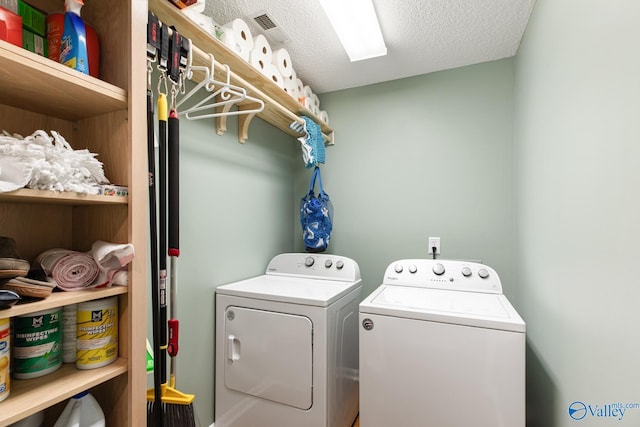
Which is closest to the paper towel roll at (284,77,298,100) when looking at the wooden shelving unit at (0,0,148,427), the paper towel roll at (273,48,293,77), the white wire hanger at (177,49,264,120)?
the paper towel roll at (273,48,293,77)

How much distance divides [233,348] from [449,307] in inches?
48.5

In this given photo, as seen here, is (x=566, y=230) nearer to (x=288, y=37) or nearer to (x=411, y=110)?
(x=411, y=110)

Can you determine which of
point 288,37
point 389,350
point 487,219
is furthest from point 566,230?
point 288,37

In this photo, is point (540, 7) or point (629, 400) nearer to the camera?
point (629, 400)

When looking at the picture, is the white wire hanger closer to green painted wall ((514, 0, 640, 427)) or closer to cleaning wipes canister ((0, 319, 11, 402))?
cleaning wipes canister ((0, 319, 11, 402))

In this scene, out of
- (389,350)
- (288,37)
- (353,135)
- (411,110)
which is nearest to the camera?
(389,350)

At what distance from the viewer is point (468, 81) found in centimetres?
225

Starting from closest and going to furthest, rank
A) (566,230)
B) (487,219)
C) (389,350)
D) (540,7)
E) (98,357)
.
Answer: (98,357) → (566,230) → (389,350) → (540,7) → (487,219)

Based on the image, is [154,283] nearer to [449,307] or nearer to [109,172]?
[109,172]

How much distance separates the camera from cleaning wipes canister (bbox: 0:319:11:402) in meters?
0.69

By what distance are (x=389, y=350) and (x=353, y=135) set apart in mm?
1817

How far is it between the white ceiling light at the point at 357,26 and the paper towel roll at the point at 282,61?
409 mm

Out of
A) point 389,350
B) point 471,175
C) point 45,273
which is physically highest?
point 471,175

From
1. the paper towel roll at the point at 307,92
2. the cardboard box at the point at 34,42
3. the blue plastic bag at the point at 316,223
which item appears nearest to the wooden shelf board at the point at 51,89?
the cardboard box at the point at 34,42
